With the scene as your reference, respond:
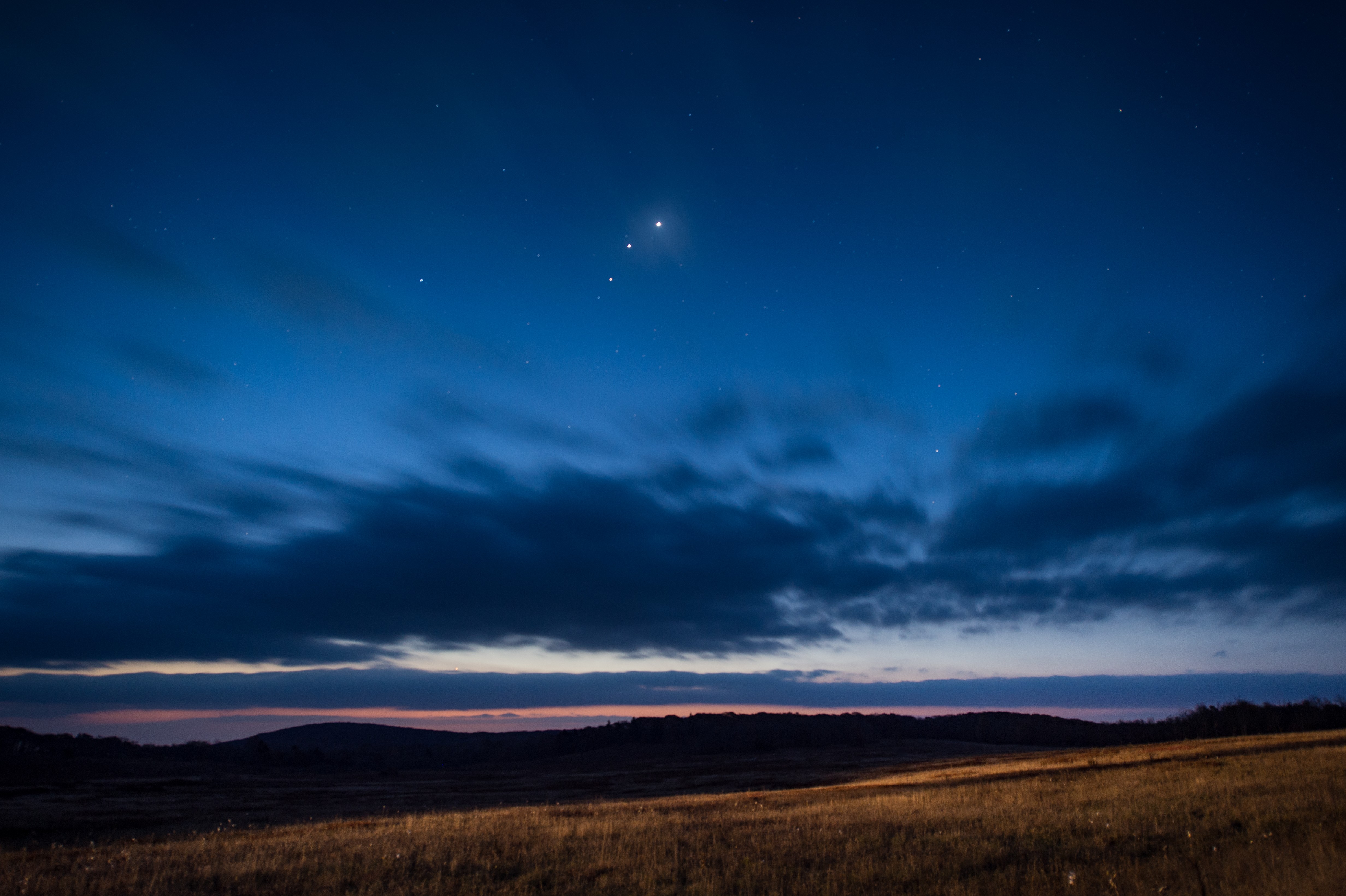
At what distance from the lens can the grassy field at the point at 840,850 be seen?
10.5 metres

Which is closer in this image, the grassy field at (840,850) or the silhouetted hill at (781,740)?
the grassy field at (840,850)

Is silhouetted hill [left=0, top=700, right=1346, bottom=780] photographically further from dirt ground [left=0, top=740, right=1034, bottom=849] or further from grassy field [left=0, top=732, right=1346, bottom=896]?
grassy field [left=0, top=732, right=1346, bottom=896]

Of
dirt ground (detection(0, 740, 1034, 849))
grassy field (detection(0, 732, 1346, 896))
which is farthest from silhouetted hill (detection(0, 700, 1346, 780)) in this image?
grassy field (detection(0, 732, 1346, 896))

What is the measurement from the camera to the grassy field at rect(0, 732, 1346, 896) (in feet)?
34.5

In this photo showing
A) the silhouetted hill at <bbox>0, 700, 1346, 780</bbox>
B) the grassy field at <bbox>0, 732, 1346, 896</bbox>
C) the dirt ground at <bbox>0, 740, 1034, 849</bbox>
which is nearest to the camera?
the grassy field at <bbox>0, 732, 1346, 896</bbox>

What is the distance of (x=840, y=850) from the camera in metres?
14.8

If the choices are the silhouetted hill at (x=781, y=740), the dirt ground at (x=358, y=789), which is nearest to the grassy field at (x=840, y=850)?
the dirt ground at (x=358, y=789)

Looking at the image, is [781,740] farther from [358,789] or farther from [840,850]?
[840,850]

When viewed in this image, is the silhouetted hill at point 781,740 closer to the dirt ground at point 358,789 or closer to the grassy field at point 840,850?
the dirt ground at point 358,789

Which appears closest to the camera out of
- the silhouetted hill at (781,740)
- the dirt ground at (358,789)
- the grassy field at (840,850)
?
the grassy field at (840,850)

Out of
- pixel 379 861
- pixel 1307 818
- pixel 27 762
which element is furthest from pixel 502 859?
pixel 27 762

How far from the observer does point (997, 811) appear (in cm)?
1972

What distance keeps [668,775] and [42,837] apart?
199 feet

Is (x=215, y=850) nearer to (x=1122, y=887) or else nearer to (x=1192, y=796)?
(x=1122, y=887)
